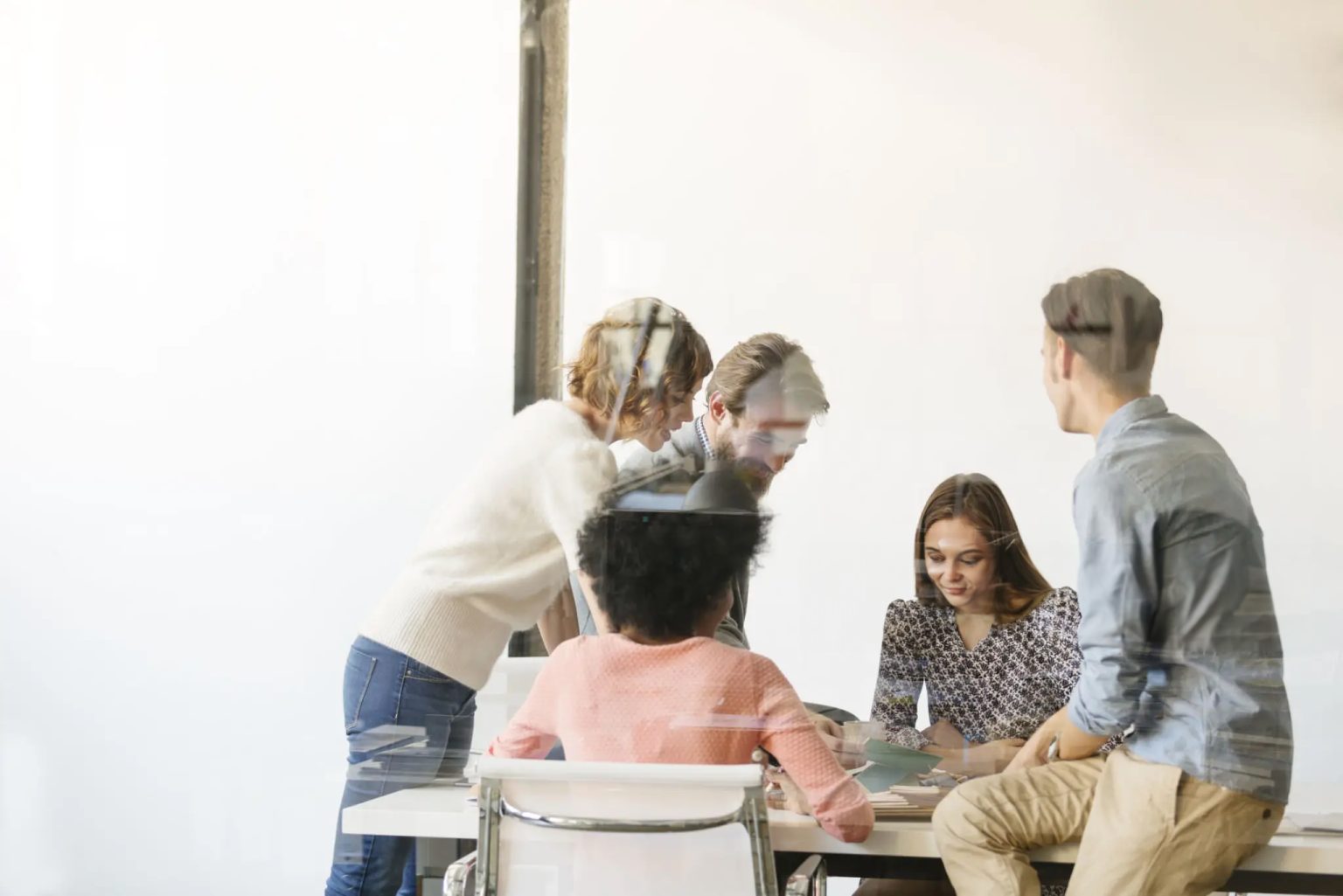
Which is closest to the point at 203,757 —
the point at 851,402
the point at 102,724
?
the point at 102,724

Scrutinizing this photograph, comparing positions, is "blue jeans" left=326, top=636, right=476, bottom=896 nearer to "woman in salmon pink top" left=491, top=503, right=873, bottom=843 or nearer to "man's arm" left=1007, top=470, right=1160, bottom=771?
"woman in salmon pink top" left=491, top=503, right=873, bottom=843

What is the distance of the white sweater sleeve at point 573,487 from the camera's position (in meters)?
2.33

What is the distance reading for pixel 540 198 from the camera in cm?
260

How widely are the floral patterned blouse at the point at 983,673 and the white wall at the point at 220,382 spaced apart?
0.94m

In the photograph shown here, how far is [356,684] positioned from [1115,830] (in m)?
1.43

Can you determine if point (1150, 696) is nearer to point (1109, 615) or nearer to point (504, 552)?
point (1109, 615)

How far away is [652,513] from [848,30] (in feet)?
3.42

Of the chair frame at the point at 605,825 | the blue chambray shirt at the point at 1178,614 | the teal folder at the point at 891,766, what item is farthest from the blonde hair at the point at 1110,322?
the chair frame at the point at 605,825

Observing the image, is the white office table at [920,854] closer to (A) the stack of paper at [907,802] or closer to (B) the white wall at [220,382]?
(A) the stack of paper at [907,802]

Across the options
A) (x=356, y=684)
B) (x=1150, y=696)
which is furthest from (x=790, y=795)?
(x=356, y=684)

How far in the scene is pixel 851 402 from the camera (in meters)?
2.43

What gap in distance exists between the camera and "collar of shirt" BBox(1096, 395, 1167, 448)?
2188mm

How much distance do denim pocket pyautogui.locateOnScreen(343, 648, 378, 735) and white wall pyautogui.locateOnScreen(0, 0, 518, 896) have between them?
7cm

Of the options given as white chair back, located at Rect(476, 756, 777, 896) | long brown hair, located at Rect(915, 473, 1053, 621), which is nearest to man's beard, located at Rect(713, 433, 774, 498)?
long brown hair, located at Rect(915, 473, 1053, 621)
